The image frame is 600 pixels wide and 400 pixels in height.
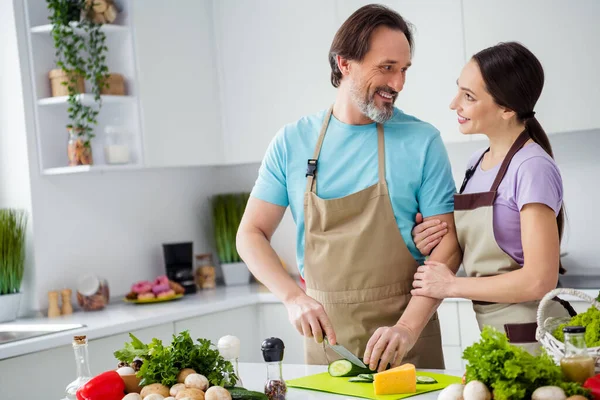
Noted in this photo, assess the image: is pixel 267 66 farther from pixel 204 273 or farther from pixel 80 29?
pixel 204 273

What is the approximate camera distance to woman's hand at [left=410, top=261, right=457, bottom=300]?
7.45ft

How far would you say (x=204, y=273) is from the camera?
4.42m

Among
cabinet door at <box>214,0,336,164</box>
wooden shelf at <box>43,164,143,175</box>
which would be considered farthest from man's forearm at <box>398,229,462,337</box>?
wooden shelf at <box>43,164,143,175</box>

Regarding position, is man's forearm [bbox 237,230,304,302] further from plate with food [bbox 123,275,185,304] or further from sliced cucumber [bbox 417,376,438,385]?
plate with food [bbox 123,275,185,304]

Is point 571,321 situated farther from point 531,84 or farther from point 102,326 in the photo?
point 102,326

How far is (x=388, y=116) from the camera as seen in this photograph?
2492 millimetres

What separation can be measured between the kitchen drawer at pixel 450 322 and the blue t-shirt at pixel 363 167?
1102 mm

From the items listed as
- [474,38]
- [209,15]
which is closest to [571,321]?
[474,38]

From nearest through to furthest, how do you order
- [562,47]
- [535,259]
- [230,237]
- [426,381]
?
1. [426,381]
2. [535,259]
3. [562,47]
4. [230,237]

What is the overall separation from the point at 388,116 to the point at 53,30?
189cm

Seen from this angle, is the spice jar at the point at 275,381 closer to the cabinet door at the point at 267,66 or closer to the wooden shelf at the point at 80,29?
the cabinet door at the point at 267,66

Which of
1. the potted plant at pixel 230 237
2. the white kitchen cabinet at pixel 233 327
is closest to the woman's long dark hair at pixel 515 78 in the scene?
the white kitchen cabinet at pixel 233 327

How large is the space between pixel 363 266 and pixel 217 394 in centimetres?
84

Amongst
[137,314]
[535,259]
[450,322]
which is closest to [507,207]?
[535,259]
